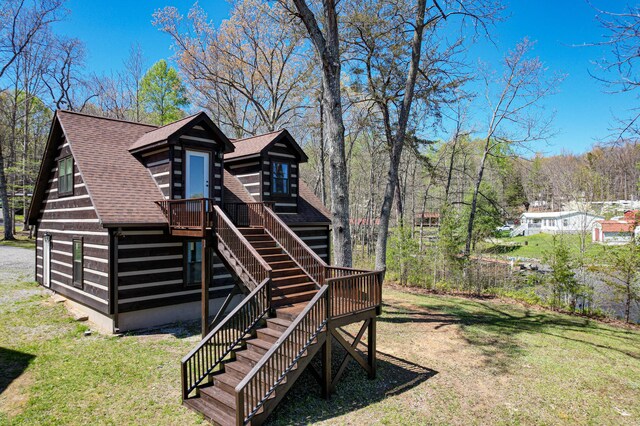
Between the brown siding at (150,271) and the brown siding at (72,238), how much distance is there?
450mm

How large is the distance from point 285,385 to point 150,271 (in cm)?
628

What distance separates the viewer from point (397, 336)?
33.3 feet

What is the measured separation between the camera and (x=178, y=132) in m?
10.9

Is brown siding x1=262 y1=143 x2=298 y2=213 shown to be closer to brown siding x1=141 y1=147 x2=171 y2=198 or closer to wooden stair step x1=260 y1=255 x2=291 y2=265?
brown siding x1=141 y1=147 x2=171 y2=198

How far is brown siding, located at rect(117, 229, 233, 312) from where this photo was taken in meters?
9.91

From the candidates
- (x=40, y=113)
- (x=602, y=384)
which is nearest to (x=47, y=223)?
(x=602, y=384)

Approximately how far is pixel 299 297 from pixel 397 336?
382 cm

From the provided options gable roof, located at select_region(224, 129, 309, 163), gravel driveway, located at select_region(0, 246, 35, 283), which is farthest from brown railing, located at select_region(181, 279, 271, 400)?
gravel driveway, located at select_region(0, 246, 35, 283)

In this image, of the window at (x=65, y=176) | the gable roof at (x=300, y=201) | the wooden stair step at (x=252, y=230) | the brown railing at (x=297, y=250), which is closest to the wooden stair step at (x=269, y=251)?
the brown railing at (x=297, y=250)

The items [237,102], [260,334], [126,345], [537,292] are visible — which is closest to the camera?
[260,334]

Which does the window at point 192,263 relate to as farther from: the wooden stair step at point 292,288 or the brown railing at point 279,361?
the brown railing at point 279,361

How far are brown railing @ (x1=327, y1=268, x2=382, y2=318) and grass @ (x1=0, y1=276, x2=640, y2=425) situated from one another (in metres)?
1.47

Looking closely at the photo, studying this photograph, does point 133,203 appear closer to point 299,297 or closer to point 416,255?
point 299,297

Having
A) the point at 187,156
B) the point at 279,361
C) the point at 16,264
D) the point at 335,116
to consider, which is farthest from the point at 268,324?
the point at 16,264
